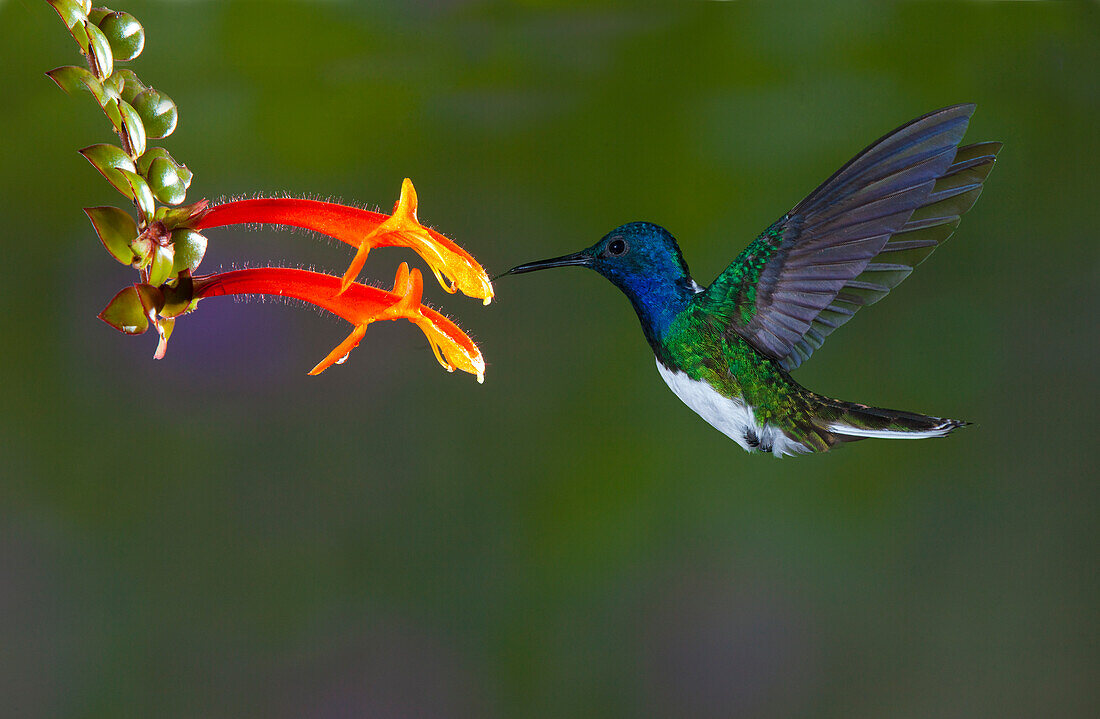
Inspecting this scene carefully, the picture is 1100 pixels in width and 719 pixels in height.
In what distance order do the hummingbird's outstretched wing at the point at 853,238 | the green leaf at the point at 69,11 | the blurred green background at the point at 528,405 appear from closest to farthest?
the green leaf at the point at 69,11 < the hummingbird's outstretched wing at the point at 853,238 < the blurred green background at the point at 528,405

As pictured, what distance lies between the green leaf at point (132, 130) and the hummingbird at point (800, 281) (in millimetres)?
191

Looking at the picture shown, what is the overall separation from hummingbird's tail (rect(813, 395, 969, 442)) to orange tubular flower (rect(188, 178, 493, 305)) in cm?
23

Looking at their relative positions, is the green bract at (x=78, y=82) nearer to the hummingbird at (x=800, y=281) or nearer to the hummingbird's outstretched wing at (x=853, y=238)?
the hummingbird at (x=800, y=281)

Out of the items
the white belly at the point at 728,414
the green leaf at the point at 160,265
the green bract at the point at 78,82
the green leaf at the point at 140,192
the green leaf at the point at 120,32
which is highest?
the green leaf at the point at 120,32

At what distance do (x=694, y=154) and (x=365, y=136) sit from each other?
1.30 feet

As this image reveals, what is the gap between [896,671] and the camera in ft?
3.62

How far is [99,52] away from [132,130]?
3 centimetres

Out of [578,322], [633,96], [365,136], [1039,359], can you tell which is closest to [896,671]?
[1039,359]

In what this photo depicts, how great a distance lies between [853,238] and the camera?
49cm

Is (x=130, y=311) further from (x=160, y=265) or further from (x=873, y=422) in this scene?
(x=873, y=422)

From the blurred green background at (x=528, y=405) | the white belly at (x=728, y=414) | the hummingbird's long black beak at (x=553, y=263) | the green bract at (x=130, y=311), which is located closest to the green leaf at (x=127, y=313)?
the green bract at (x=130, y=311)

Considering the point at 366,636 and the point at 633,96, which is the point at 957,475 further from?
the point at 366,636

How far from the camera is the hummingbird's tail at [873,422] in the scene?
45 cm

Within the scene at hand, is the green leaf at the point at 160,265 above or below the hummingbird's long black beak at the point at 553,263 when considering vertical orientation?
below
